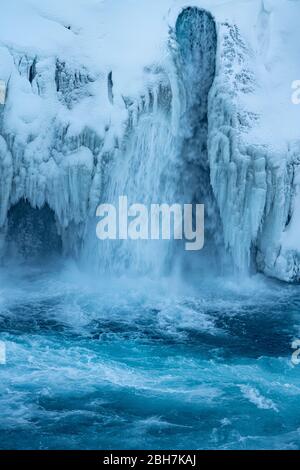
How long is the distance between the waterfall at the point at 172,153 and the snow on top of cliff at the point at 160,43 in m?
0.64

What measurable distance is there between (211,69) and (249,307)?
7395mm

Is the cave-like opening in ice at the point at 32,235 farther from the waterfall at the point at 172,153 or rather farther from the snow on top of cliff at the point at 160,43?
the snow on top of cliff at the point at 160,43

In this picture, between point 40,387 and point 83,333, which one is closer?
point 40,387

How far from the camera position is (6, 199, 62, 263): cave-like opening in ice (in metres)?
21.2

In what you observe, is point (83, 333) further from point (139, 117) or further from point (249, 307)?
point (139, 117)

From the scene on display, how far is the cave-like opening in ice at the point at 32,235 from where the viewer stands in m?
21.2

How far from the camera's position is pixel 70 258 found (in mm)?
21125

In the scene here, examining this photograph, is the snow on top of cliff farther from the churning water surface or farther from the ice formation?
the churning water surface

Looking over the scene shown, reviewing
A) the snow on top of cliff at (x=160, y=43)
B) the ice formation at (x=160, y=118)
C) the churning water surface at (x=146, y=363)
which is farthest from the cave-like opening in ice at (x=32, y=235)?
the snow on top of cliff at (x=160, y=43)

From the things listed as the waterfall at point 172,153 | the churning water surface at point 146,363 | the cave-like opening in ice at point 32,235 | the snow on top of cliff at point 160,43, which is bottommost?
the churning water surface at point 146,363

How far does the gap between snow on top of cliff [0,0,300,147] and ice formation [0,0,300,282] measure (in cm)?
4

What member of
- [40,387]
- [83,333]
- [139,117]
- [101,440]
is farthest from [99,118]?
[101,440]

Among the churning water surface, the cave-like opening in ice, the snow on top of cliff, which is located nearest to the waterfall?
the snow on top of cliff

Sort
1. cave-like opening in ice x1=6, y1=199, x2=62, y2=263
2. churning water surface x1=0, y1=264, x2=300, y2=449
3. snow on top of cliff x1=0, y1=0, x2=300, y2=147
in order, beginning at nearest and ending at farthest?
churning water surface x1=0, y1=264, x2=300, y2=449
snow on top of cliff x1=0, y1=0, x2=300, y2=147
cave-like opening in ice x1=6, y1=199, x2=62, y2=263
